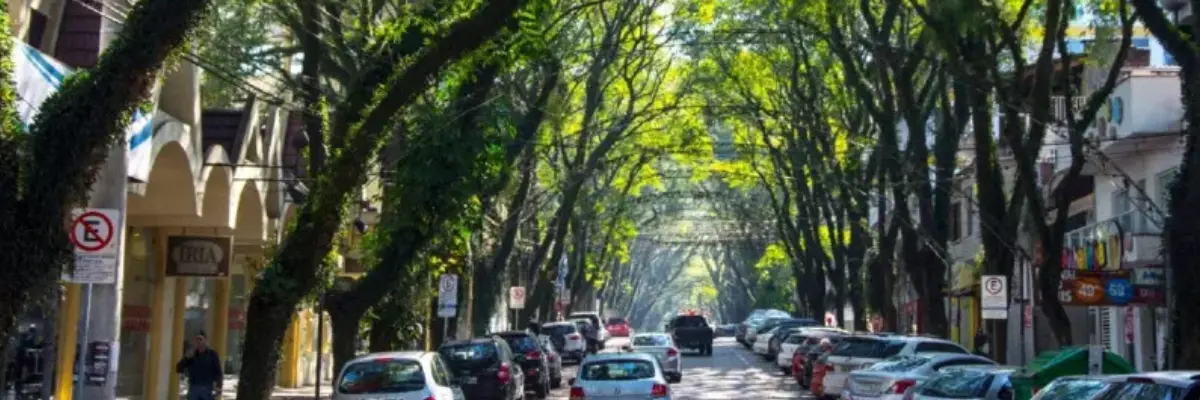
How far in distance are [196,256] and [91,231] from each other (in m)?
13.0

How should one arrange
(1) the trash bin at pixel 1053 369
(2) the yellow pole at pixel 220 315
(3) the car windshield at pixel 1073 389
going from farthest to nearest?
(2) the yellow pole at pixel 220 315 < (1) the trash bin at pixel 1053 369 < (3) the car windshield at pixel 1073 389

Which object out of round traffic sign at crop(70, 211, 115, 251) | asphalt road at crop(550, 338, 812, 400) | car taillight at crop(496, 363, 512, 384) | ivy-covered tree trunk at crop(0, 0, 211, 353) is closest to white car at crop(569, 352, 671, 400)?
car taillight at crop(496, 363, 512, 384)

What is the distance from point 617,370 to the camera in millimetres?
23531

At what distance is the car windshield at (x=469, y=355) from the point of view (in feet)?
90.9

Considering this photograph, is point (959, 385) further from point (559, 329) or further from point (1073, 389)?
point (559, 329)

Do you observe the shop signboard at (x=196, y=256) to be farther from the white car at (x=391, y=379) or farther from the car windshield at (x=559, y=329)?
the car windshield at (x=559, y=329)

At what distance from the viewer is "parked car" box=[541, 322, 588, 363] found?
48.8 metres

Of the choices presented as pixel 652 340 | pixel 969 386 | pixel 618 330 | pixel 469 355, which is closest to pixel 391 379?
pixel 969 386

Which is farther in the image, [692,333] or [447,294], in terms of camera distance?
[692,333]

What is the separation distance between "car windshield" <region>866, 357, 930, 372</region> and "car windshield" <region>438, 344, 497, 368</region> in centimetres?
711

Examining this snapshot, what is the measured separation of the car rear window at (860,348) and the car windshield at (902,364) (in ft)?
13.2

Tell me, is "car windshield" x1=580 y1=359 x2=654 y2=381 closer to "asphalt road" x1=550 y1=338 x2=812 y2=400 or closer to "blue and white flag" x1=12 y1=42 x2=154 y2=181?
"blue and white flag" x1=12 y1=42 x2=154 y2=181

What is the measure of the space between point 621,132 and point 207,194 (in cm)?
1910

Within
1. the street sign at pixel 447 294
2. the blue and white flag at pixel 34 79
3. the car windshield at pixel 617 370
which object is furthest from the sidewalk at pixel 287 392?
the blue and white flag at pixel 34 79
